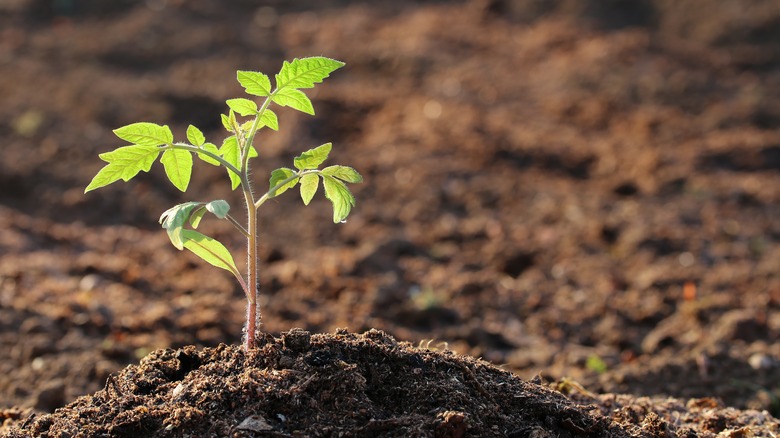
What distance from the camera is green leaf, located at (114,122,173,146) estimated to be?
2061 mm

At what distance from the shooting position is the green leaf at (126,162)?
2037 millimetres

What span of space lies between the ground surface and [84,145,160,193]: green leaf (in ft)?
1.77

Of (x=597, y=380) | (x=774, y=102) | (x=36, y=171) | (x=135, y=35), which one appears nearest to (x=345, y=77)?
(x=135, y=35)

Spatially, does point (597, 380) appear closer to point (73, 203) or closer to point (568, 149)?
point (568, 149)

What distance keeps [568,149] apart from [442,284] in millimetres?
2454

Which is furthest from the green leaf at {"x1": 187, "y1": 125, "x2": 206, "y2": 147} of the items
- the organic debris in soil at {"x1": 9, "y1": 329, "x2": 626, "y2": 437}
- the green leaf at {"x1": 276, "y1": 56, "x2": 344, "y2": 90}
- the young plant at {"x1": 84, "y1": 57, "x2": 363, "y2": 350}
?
the organic debris in soil at {"x1": 9, "y1": 329, "x2": 626, "y2": 437}

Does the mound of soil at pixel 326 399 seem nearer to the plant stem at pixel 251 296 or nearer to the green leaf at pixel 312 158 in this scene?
the plant stem at pixel 251 296

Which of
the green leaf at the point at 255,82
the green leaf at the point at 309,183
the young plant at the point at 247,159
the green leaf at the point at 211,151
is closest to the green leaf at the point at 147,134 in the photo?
the young plant at the point at 247,159

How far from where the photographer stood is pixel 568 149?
717cm

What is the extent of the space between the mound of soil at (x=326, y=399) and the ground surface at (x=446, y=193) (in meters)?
0.06

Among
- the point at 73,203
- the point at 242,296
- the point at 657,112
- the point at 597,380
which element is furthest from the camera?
the point at 657,112

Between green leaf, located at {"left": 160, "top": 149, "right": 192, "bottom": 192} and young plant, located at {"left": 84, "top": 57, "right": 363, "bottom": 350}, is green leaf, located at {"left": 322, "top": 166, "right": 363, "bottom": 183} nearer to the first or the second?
young plant, located at {"left": 84, "top": 57, "right": 363, "bottom": 350}

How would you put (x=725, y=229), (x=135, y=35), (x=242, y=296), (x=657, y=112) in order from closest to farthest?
(x=242, y=296)
(x=725, y=229)
(x=657, y=112)
(x=135, y=35)

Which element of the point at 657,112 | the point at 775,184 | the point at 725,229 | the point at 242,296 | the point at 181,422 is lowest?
the point at 181,422
